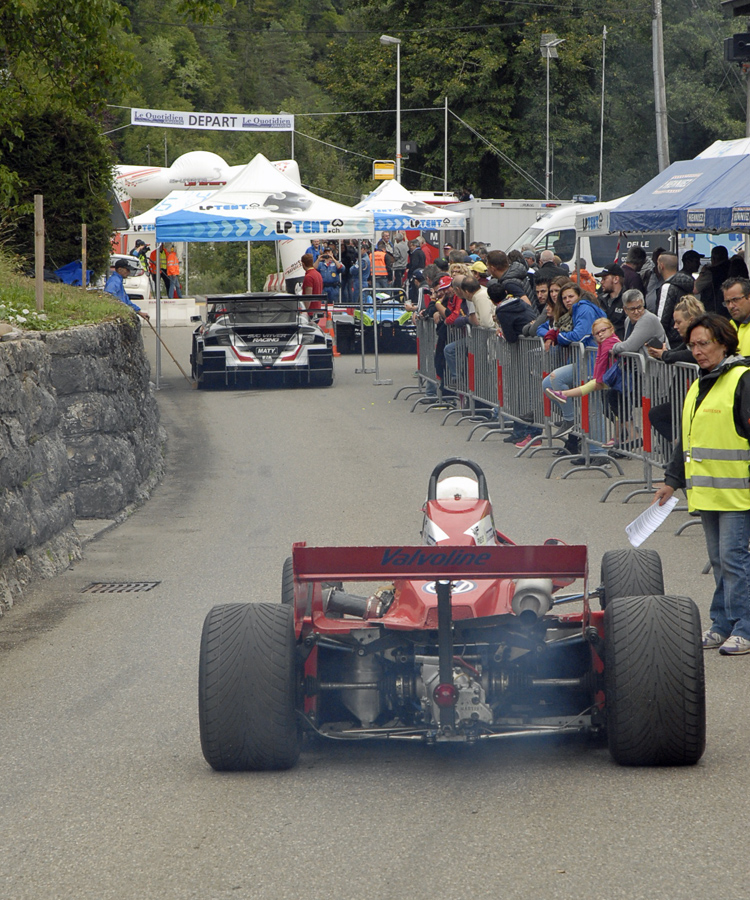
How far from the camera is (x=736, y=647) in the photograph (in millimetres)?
6508

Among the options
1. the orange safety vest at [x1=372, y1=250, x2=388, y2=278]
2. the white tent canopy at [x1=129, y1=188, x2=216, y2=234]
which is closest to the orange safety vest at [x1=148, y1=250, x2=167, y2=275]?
the orange safety vest at [x1=372, y1=250, x2=388, y2=278]

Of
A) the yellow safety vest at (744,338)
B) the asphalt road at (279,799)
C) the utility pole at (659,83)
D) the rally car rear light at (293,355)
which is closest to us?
the asphalt road at (279,799)

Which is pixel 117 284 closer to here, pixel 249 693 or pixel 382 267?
pixel 382 267

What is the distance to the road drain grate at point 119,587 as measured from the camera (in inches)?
339

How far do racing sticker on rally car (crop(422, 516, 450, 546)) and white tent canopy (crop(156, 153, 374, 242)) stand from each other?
1447 centimetres

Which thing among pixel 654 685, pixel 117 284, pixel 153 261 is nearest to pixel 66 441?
pixel 654 685

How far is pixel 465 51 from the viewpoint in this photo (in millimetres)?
49250

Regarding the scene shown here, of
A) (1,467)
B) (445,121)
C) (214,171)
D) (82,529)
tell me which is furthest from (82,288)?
(445,121)

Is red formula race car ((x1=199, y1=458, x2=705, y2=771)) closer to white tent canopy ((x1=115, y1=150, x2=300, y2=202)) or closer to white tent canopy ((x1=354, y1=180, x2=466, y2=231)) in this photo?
white tent canopy ((x1=354, y1=180, x2=466, y2=231))

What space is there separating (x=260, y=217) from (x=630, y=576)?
51.1 feet

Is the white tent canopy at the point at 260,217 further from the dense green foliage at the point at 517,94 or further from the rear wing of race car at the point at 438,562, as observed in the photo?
the dense green foliage at the point at 517,94

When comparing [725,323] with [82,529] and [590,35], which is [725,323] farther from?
[590,35]

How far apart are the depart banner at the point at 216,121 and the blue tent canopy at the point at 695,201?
26721 mm

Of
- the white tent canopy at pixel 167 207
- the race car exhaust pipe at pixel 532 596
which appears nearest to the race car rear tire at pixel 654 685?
the race car exhaust pipe at pixel 532 596
